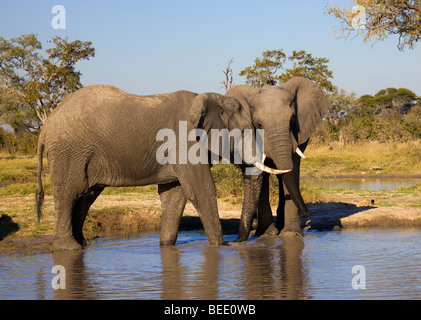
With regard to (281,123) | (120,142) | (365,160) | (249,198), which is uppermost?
(365,160)

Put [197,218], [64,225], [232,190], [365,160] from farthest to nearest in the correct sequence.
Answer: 1. [365,160]
2. [232,190]
3. [197,218]
4. [64,225]

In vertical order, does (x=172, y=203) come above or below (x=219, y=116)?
below

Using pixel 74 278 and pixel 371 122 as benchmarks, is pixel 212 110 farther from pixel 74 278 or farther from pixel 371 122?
pixel 371 122

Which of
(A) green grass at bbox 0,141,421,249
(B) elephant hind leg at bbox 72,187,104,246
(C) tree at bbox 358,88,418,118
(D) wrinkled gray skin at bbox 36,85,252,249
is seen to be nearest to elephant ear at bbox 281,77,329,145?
(D) wrinkled gray skin at bbox 36,85,252,249

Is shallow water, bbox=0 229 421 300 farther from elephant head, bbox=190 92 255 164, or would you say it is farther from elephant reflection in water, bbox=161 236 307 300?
elephant head, bbox=190 92 255 164

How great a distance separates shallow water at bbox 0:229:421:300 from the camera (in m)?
6.68

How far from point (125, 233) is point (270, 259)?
369 centimetres

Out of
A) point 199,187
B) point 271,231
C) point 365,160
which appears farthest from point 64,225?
point 365,160

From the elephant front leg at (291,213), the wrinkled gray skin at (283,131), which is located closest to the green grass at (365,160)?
the wrinkled gray skin at (283,131)

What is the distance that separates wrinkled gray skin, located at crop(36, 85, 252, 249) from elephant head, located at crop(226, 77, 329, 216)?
540 millimetres

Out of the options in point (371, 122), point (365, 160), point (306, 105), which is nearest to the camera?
point (306, 105)

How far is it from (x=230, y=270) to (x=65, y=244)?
2.64 m

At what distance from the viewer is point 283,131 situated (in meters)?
9.62

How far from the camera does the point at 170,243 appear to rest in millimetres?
9695
